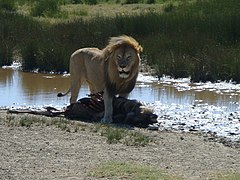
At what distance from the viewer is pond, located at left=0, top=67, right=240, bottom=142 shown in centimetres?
1423

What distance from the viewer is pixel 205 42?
22656 millimetres

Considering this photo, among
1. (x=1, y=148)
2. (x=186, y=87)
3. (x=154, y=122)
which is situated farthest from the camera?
(x=186, y=87)

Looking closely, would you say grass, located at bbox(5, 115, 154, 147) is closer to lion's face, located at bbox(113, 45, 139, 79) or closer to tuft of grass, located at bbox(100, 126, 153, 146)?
tuft of grass, located at bbox(100, 126, 153, 146)

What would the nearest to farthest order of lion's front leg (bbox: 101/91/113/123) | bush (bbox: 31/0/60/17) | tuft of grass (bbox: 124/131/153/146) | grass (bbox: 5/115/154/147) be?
tuft of grass (bbox: 124/131/153/146) < grass (bbox: 5/115/154/147) < lion's front leg (bbox: 101/91/113/123) < bush (bbox: 31/0/60/17)

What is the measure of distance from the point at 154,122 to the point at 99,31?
11.8m

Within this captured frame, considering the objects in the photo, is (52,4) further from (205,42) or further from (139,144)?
(139,144)

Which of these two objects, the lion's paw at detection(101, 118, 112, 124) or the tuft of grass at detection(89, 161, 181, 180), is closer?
the tuft of grass at detection(89, 161, 181, 180)

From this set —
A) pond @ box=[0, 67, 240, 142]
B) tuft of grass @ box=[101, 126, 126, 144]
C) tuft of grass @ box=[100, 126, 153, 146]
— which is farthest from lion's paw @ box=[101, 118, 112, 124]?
tuft of grass @ box=[100, 126, 153, 146]

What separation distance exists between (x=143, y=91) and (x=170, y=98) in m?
1.25

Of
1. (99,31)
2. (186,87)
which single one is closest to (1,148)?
(186,87)

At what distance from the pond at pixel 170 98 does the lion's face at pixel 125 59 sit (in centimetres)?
105

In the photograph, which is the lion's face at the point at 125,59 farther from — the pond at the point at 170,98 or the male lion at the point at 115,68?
the pond at the point at 170,98

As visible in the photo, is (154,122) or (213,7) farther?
(213,7)

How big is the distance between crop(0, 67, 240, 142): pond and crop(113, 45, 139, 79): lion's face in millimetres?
1054
